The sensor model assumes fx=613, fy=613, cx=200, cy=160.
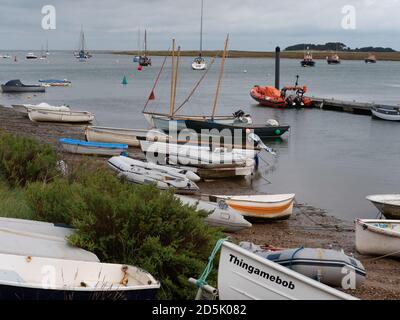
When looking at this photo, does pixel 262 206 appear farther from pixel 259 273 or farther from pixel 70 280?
pixel 70 280

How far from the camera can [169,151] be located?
22797 mm

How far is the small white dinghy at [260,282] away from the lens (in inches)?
248

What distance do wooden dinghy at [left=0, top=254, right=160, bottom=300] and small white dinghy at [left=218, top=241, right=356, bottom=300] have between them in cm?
83

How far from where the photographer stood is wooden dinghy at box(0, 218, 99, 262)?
7438 mm

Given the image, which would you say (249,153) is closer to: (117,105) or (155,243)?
(155,243)

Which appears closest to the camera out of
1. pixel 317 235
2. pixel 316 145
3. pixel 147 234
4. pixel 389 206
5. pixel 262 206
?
pixel 147 234

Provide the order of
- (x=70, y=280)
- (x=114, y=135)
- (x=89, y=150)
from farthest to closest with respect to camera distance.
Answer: (x=114, y=135) < (x=89, y=150) < (x=70, y=280)

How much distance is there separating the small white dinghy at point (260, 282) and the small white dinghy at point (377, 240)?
709 cm

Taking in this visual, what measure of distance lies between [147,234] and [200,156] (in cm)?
1453

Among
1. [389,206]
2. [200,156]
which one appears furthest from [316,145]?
[389,206]

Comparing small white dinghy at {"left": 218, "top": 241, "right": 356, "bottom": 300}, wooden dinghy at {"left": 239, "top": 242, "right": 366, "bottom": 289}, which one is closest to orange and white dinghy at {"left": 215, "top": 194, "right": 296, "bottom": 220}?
wooden dinghy at {"left": 239, "top": 242, "right": 366, "bottom": 289}

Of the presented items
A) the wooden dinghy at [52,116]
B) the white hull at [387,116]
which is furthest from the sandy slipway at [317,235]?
the white hull at [387,116]

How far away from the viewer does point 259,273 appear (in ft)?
21.7
